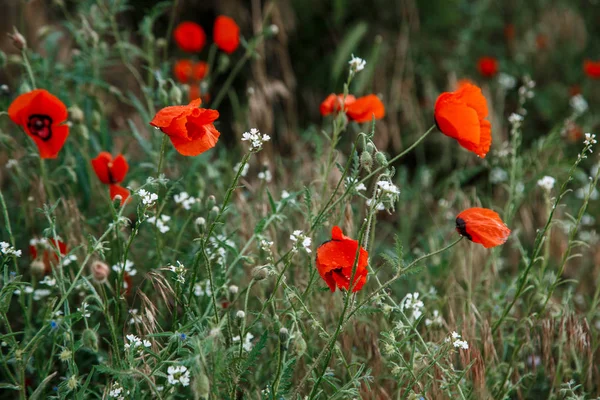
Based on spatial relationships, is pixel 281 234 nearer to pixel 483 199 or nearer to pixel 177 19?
pixel 483 199

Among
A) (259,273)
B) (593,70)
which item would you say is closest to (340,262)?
(259,273)

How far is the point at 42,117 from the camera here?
1.81 meters

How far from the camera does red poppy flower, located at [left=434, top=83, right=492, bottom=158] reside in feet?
4.90

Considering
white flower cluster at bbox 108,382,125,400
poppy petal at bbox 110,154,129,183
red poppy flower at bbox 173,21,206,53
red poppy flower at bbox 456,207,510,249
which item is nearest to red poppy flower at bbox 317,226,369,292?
red poppy flower at bbox 456,207,510,249

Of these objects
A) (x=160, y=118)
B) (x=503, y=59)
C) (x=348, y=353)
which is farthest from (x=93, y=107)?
(x=503, y=59)

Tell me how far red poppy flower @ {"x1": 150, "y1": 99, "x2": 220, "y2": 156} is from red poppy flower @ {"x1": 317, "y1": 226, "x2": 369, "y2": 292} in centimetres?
35

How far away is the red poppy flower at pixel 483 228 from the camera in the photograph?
138 centimetres

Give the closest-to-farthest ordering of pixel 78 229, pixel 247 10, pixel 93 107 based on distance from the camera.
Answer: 1. pixel 78 229
2. pixel 93 107
3. pixel 247 10

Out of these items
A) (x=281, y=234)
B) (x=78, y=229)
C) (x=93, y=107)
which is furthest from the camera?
(x=93, y=107)

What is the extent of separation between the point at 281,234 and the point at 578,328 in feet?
3.36

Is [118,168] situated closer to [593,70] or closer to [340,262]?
[340,262]

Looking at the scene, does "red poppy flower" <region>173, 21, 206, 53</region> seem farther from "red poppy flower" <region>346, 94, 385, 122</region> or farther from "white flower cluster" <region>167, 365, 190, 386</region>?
"white flower cluster" <region>167, 365, 190, 386</region>

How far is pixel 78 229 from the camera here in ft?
6.35

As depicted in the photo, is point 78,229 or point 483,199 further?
point 483,199
